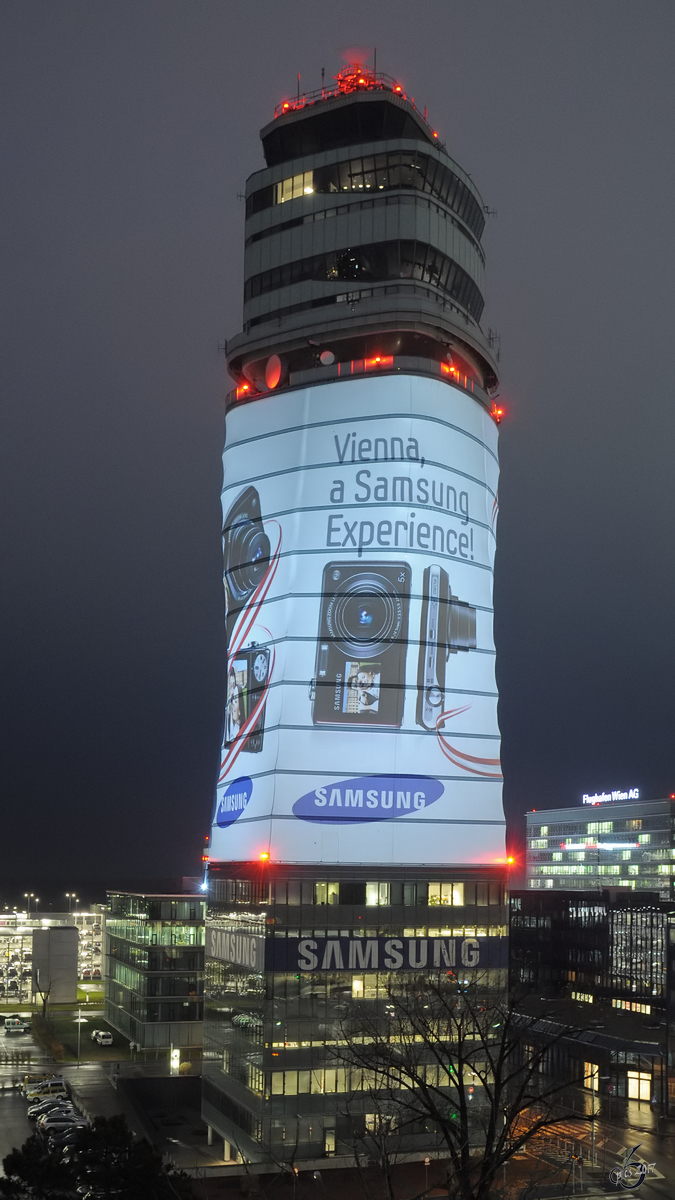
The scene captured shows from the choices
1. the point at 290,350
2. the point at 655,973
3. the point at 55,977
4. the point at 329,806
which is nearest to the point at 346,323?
the point at 290,350

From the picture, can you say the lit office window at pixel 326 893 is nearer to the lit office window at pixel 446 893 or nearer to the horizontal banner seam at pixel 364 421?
the lit office window at pixel 446 893

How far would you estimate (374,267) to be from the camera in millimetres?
103062

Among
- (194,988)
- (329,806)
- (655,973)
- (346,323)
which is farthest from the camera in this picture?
(194,988)

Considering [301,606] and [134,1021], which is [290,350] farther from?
[134,1021]

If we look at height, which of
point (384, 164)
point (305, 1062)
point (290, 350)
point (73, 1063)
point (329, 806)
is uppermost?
point (384, 164)

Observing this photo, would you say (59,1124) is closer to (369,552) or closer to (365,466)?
(369,552)

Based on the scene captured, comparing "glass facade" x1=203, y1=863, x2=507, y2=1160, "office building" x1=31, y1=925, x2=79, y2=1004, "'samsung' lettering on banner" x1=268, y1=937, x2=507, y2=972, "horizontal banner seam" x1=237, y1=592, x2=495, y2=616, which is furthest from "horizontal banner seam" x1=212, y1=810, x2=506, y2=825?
"office building" x1=31, y1=925, x2=79, y2=1004

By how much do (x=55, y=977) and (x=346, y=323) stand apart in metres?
101

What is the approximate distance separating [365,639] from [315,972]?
25.6 m

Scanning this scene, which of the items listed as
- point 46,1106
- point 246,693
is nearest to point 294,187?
point 246,693

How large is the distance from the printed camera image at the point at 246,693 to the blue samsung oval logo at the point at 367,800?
23.3 ft

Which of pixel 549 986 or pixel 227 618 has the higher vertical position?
pixel 227 618

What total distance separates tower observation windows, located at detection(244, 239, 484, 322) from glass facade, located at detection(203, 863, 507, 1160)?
50.7m

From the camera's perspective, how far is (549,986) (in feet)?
435
